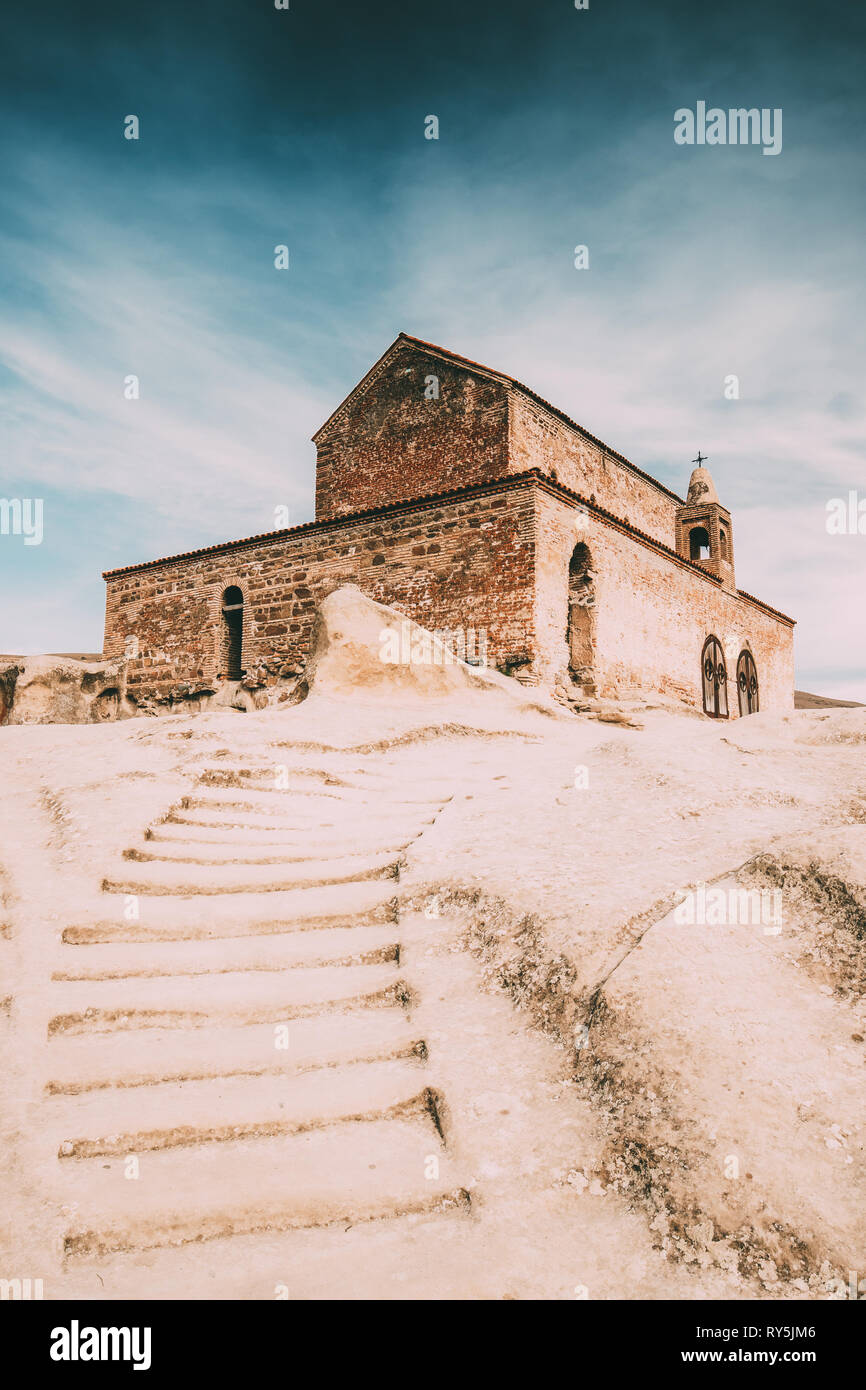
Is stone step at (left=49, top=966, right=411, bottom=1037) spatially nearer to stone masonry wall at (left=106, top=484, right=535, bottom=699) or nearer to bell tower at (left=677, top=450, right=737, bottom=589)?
stone masonry wall at (left=106, top=484, right=535, bottom=699)

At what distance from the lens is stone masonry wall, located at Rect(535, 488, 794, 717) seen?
45.3 feet

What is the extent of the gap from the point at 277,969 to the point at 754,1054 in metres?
2.08

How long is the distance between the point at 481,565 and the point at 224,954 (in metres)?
11.0

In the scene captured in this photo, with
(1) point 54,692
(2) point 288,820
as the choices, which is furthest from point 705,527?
(2) point 288,820

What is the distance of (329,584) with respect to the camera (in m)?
16.5

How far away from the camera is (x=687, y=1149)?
246 centimetres

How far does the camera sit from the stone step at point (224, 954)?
12.0ft

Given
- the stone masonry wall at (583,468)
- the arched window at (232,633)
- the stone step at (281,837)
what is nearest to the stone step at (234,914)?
the stone step at (281,837)

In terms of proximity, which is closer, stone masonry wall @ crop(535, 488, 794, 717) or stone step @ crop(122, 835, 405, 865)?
stone step @ crop(122, 835, 405, 865)

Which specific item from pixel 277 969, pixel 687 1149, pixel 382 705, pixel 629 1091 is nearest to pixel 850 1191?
pixel 687 1149

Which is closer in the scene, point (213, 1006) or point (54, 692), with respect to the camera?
point (213, 1006)

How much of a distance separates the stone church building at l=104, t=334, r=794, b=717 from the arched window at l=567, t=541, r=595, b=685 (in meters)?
0.03

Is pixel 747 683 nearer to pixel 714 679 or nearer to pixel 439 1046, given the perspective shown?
pixel 714 679

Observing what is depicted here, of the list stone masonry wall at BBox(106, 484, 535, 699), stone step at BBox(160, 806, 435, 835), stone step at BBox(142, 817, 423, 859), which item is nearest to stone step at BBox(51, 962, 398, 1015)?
stone step at BBox(142, 817, 423, 859)
